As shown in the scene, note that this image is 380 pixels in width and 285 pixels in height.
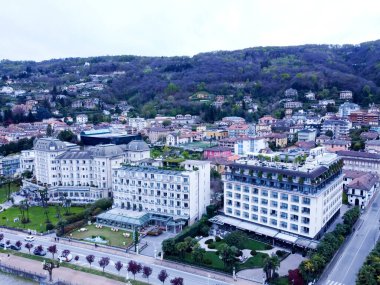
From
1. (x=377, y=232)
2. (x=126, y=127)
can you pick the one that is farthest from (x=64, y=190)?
(x=126, y=127)

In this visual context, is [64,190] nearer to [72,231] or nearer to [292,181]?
[72,231]

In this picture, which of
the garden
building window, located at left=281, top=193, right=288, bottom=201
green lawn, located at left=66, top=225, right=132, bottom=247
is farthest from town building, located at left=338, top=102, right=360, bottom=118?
green lawn, located at left=66, top=225, right=132, bottom=247

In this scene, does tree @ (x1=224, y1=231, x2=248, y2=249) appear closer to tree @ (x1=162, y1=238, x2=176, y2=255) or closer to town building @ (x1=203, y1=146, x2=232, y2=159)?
tree @ (x1=162, y1=238, x2=176, y2=255)

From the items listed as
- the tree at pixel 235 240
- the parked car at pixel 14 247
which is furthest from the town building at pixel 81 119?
the tree at pixel 235 240

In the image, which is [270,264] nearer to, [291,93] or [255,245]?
[255,245]

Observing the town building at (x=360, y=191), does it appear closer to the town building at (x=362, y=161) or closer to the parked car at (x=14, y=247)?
the town building at (x=362, y=161)
